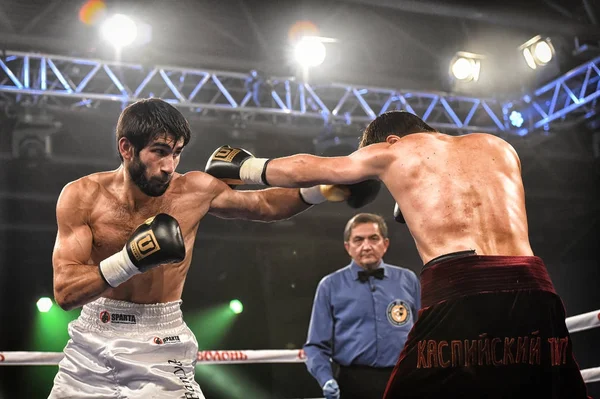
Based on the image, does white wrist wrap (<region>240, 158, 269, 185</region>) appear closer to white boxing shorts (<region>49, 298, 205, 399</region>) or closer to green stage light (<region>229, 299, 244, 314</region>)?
white boxing shorts (<region>49, 298, 205, 399</region>)

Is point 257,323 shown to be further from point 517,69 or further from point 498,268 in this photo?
point 498,268

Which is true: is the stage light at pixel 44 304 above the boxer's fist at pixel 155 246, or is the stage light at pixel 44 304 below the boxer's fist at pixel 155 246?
above

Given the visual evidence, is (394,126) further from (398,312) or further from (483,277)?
(398,312)

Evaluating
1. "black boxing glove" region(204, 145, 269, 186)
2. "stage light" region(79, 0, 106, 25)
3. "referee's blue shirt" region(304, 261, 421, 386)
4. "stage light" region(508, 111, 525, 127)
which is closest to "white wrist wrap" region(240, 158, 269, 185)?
"black boxing glove" region(204, 145, 269, 186)

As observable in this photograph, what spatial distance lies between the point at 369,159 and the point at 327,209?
A: 186 inches

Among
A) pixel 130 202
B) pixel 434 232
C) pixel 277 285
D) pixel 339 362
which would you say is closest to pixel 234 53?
pixel 277 285

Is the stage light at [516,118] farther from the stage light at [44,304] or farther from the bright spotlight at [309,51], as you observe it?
the stage light at [44,304]

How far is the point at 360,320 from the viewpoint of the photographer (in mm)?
3262

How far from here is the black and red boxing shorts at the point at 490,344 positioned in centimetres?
167

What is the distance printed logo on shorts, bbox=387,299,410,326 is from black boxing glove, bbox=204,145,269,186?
1.27 meters

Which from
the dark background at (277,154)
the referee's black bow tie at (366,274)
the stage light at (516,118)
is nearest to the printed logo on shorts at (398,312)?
the referee's black bow tie at (366,274)

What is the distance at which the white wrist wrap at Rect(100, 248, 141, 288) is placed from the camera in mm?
1944

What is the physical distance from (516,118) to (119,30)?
3.74m

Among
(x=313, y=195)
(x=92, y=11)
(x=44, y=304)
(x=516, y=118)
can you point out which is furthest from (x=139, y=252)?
(x=516, y=118)
